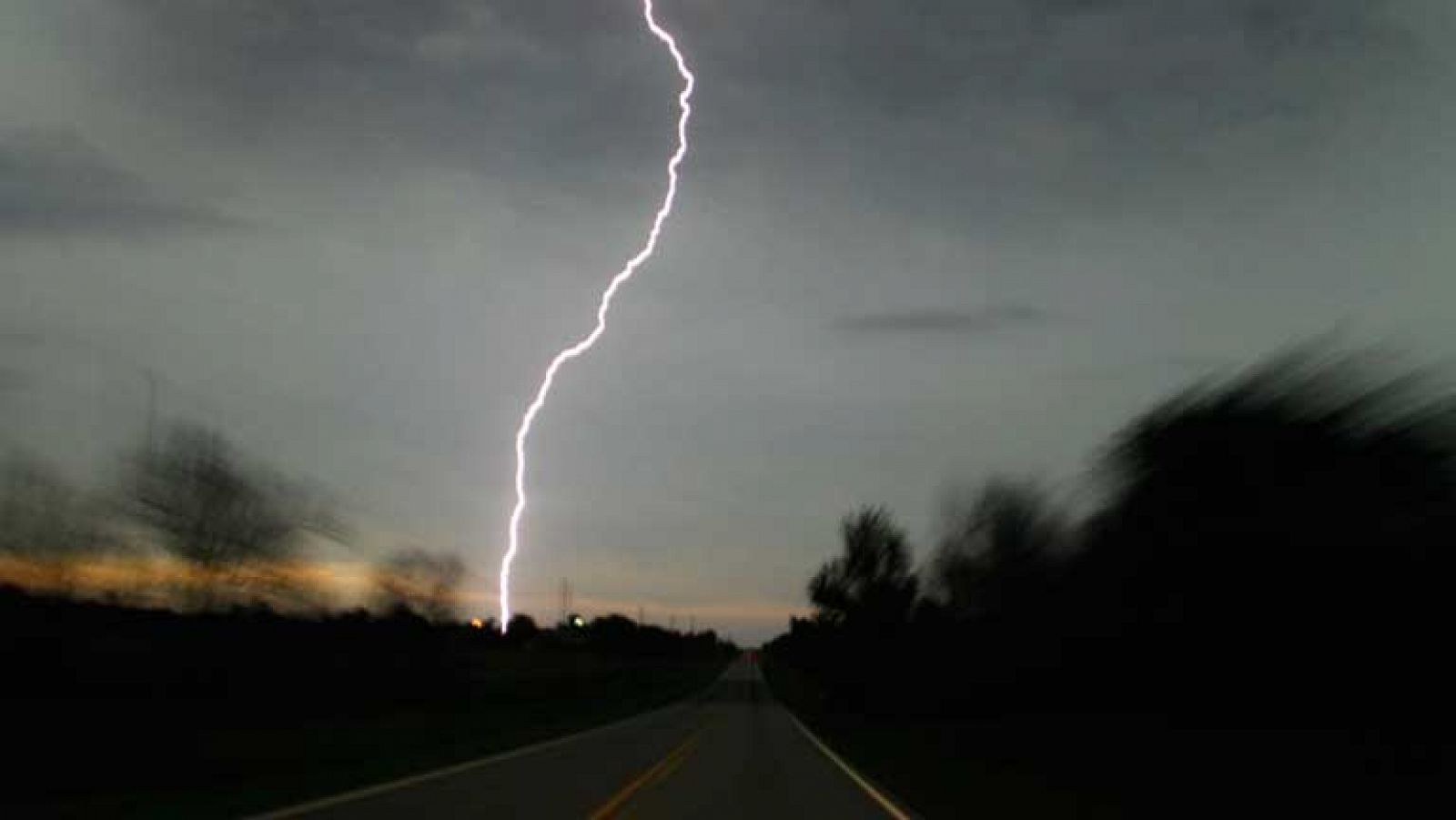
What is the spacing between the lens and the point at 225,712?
3378cm

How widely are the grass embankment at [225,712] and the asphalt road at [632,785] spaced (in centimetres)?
128

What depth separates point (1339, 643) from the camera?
13961mm

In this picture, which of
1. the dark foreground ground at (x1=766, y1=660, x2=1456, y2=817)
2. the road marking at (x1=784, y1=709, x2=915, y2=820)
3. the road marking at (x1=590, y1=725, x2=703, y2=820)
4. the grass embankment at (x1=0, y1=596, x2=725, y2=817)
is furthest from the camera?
the grass embankment at (x1=0, y1=596, x2=725, y2=817)

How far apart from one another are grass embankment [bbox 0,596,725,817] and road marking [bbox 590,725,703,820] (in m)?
4.09

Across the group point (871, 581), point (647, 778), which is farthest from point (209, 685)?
point (871, 581)

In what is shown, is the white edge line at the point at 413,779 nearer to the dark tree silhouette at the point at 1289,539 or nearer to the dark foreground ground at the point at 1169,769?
the dark foreground ground at the point at 1169,769

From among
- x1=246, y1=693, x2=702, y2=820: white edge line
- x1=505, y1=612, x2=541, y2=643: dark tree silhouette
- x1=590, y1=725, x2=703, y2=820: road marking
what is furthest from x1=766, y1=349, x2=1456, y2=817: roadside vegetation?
x1=505, y1=612, x2=541, y2=643: dark tree silhouette

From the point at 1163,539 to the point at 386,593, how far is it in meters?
52.0

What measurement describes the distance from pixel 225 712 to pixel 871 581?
143ft

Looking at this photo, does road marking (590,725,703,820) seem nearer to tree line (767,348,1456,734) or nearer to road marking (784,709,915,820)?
road marking (784,709,915,820)

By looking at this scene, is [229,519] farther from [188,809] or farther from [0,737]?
[188,809]

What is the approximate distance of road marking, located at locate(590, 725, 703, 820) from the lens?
16.8 meters

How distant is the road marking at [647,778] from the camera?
16828 millimetres

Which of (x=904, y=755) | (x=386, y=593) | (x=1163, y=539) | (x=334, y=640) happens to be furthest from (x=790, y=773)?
(x=386, y=593)
